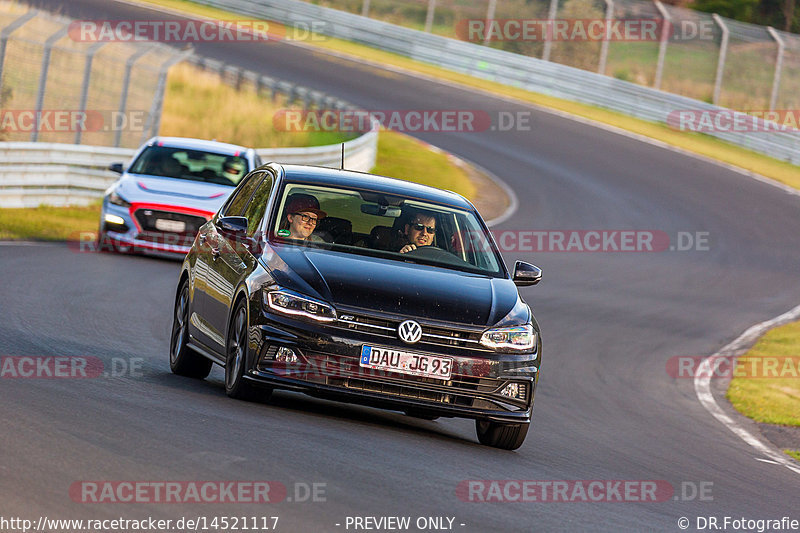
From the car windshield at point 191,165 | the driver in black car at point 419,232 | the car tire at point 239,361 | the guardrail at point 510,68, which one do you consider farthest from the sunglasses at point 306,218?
the guardrail at point 510,68

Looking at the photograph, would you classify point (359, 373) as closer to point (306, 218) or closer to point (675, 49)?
point (306, 218)

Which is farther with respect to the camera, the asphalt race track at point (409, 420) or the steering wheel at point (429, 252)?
the steering wheel at point (429, 252)

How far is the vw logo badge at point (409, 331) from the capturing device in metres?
7.97

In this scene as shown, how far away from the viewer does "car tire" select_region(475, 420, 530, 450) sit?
28.1ft

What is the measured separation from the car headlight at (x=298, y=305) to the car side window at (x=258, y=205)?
1.13 metres

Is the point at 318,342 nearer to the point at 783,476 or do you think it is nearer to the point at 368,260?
the point at 368,260

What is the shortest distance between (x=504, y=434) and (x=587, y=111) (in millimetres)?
34464

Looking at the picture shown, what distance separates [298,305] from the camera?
8.04m

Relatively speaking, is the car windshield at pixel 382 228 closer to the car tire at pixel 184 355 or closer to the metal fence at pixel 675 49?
the car tire at pixel 184 355

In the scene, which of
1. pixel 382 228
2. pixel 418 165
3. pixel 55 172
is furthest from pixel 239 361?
pixel 418 165

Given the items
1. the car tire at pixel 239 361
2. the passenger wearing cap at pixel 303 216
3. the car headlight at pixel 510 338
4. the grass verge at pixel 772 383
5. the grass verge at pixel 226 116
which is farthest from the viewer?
the grass verge at pixel 226 116

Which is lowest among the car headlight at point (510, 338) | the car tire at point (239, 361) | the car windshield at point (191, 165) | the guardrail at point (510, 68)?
the guardrail at point (510, 68)

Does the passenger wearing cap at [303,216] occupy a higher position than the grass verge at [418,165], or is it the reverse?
the passenger wearing cap at [303,216]

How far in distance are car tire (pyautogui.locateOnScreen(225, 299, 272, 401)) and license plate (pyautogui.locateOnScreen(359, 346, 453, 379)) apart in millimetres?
757
